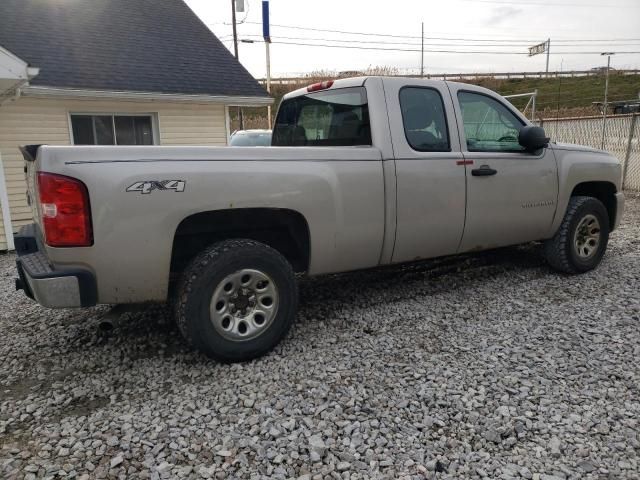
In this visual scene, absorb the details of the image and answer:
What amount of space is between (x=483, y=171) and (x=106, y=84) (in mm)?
7132

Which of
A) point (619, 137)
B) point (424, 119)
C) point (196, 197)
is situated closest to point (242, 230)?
point (196, 197)

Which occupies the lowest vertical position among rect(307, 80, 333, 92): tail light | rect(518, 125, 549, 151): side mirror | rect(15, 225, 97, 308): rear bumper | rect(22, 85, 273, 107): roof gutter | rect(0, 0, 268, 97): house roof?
rect(15, 225, 97, 308): rear bumper

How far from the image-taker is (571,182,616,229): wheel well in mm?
5364

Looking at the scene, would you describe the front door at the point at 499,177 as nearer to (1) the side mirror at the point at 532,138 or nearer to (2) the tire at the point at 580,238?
(1) the side mirror at the point at 532,138

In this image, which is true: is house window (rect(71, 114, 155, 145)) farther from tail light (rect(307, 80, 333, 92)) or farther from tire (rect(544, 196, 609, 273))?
tire (rect(544, 196, 609, 273))

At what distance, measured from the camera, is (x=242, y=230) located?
11.8 ft

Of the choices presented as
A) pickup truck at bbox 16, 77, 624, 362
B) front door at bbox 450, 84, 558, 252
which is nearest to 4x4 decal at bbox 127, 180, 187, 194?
pickup truck at bbox 16, 77, 624, 362

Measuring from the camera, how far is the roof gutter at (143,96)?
8.05 metres

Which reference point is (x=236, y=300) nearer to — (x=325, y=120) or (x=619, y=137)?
(x=325, y=120)

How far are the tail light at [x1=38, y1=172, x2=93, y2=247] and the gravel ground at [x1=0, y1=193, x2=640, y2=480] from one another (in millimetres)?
1004

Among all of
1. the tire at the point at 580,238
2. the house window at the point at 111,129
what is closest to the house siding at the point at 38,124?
the house window at the point at 111,129

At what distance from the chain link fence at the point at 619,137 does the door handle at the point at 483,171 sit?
931 centimetres

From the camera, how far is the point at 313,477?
2.28 metres

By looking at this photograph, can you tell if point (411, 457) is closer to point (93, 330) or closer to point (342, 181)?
point (342, 181)
